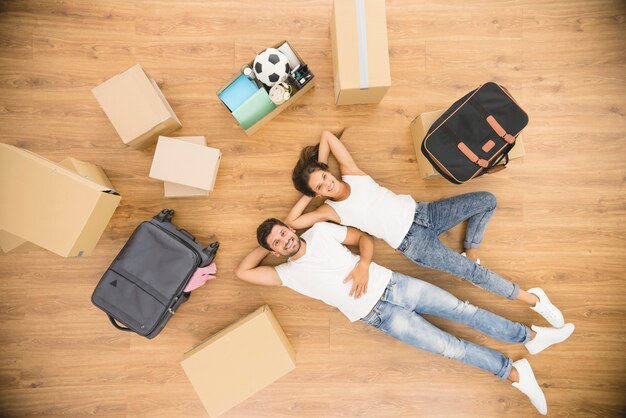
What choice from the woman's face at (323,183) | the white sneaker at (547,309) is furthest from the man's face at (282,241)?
the white sneaker at (547,309)

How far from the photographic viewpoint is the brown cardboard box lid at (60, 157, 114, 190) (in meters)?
1.86

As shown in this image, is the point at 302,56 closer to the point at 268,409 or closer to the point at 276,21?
the point at 276,21

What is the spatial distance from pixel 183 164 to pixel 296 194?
621mm

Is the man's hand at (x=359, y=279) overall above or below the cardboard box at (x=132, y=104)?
below

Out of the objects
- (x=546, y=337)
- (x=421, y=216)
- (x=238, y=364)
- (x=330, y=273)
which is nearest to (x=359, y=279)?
(x=330, y=273)

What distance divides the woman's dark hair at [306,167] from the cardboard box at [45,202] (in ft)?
2.90

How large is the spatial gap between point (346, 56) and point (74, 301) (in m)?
1.96

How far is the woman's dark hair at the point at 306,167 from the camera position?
5.82 feet

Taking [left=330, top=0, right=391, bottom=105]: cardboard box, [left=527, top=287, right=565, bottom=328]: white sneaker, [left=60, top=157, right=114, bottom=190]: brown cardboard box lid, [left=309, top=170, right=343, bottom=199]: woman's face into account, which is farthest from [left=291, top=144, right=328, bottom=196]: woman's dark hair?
[left=527, top=287, right=565, bottom=328]: white sneaker

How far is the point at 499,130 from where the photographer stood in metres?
1.78

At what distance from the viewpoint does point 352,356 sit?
2105 mm

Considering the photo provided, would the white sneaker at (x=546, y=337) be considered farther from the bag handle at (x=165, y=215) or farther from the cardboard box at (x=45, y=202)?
the cardboard box at (x=45, y=202)

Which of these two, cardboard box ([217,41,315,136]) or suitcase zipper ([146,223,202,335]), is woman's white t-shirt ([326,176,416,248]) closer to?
cardboard box ([217,41,315,136])

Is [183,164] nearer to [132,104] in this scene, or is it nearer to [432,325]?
[132,104]
